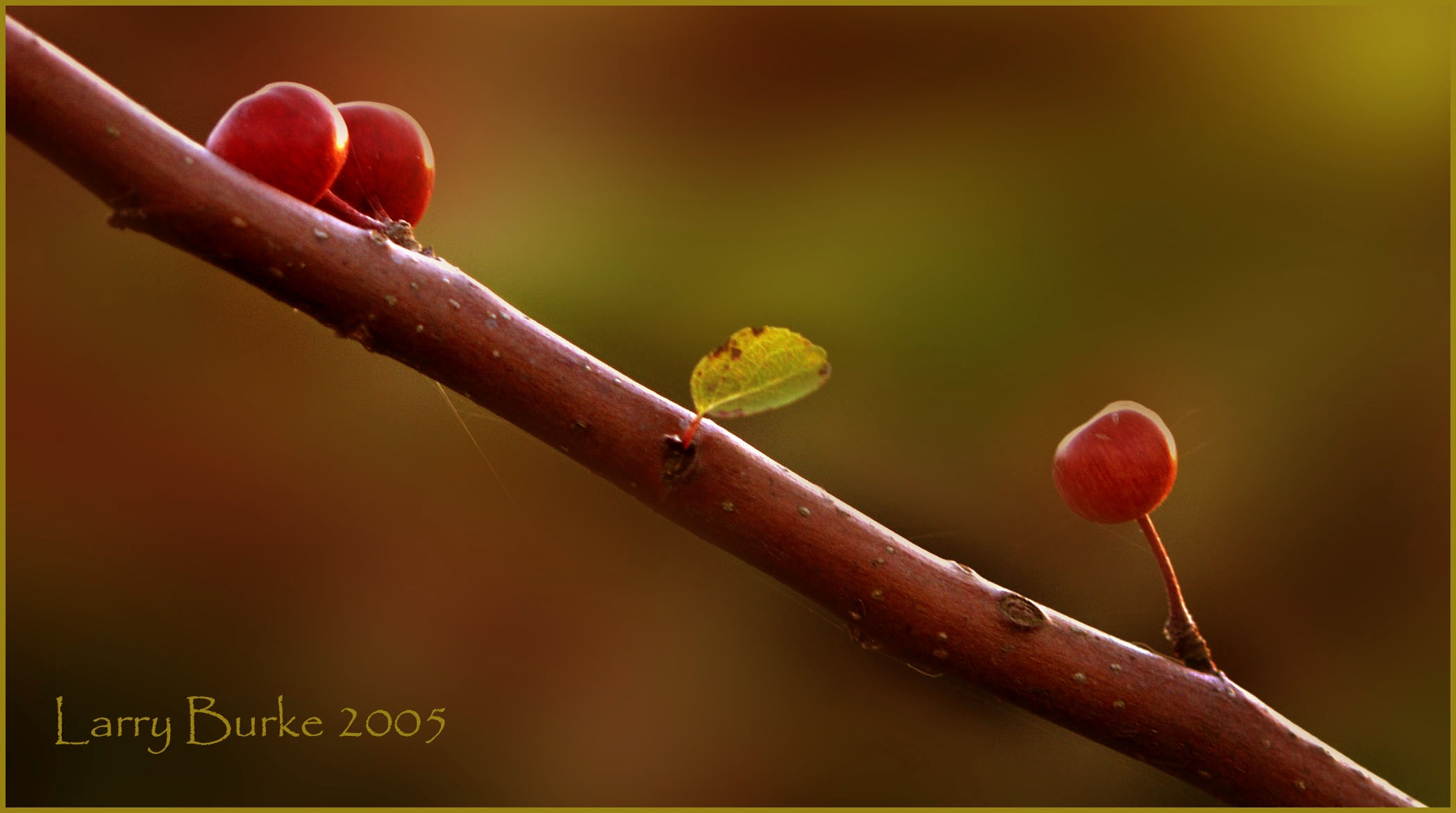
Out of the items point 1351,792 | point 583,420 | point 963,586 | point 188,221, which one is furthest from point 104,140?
point 1351,792

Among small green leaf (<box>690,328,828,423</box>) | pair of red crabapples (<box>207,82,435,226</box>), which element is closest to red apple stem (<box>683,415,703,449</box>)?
small green leaf (<box>690,328,828,423</box>)

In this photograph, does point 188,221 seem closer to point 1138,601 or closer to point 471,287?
point 471,287

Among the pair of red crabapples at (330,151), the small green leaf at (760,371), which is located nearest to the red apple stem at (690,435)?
the small green leaf at (760,371)

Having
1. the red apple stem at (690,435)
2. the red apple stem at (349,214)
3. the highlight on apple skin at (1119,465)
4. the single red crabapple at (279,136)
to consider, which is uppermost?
the highlight on apple skin at (1119,465)

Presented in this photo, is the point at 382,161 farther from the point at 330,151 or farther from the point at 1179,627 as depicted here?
the point at 1179,627

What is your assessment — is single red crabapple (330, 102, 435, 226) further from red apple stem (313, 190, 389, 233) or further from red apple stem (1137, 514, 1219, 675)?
red apple stem (1137, 514, 1219, 675)

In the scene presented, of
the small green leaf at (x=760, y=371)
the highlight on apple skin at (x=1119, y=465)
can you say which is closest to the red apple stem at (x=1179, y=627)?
the highlight on apple skin at (x=1119, y=465)

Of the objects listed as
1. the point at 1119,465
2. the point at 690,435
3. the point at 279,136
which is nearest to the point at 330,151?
the point at 279,136

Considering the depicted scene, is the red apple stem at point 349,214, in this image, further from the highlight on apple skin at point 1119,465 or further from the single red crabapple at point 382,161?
the highlight on apple skin at point 1119,465

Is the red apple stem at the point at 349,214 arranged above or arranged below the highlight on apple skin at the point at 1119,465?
below
